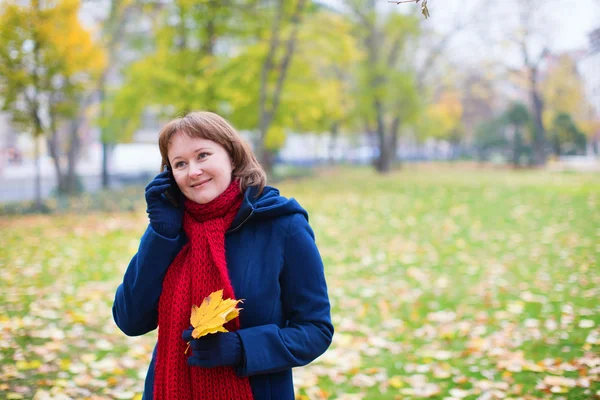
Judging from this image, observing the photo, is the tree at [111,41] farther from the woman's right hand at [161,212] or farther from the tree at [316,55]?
the woman's right hand at [161,212]

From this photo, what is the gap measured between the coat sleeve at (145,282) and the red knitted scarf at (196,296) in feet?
0.12

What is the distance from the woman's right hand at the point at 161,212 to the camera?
1827 mm

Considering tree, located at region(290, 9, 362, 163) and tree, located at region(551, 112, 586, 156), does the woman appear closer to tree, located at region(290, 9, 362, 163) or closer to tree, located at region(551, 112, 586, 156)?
tree, located at region(290, 9, 362, 163)

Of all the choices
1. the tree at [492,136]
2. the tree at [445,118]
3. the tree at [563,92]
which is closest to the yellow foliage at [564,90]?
the tree at [563,92]

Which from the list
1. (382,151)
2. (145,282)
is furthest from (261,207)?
(382,151)

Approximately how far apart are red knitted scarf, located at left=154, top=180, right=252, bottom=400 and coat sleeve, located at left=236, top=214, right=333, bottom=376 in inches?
6.2

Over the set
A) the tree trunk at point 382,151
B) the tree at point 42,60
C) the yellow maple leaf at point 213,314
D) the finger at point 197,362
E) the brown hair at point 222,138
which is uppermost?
the tree at point 42,60

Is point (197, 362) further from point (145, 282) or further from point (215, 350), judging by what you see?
point (145, 282)

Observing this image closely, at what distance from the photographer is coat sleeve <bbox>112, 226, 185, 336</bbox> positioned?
6.01ft

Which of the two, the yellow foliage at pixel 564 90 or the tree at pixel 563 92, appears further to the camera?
the yellow foliage at pixel 564 90

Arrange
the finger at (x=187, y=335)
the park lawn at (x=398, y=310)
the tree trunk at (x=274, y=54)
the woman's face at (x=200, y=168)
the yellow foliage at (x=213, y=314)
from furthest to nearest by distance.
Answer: the tree trunk at (x=274, y=54)
the park lawn at (x=398, y=310)
the woman's face at (x=200, y=168)
the finger at (x=187, y=335)
the yellow foliage at (x=213, y=314)

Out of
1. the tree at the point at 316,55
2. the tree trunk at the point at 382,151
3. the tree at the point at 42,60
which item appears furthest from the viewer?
the tree trunk at the point at 382,151

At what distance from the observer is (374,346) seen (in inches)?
200

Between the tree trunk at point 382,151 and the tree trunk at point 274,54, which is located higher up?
the tree trunk at point 274,54
